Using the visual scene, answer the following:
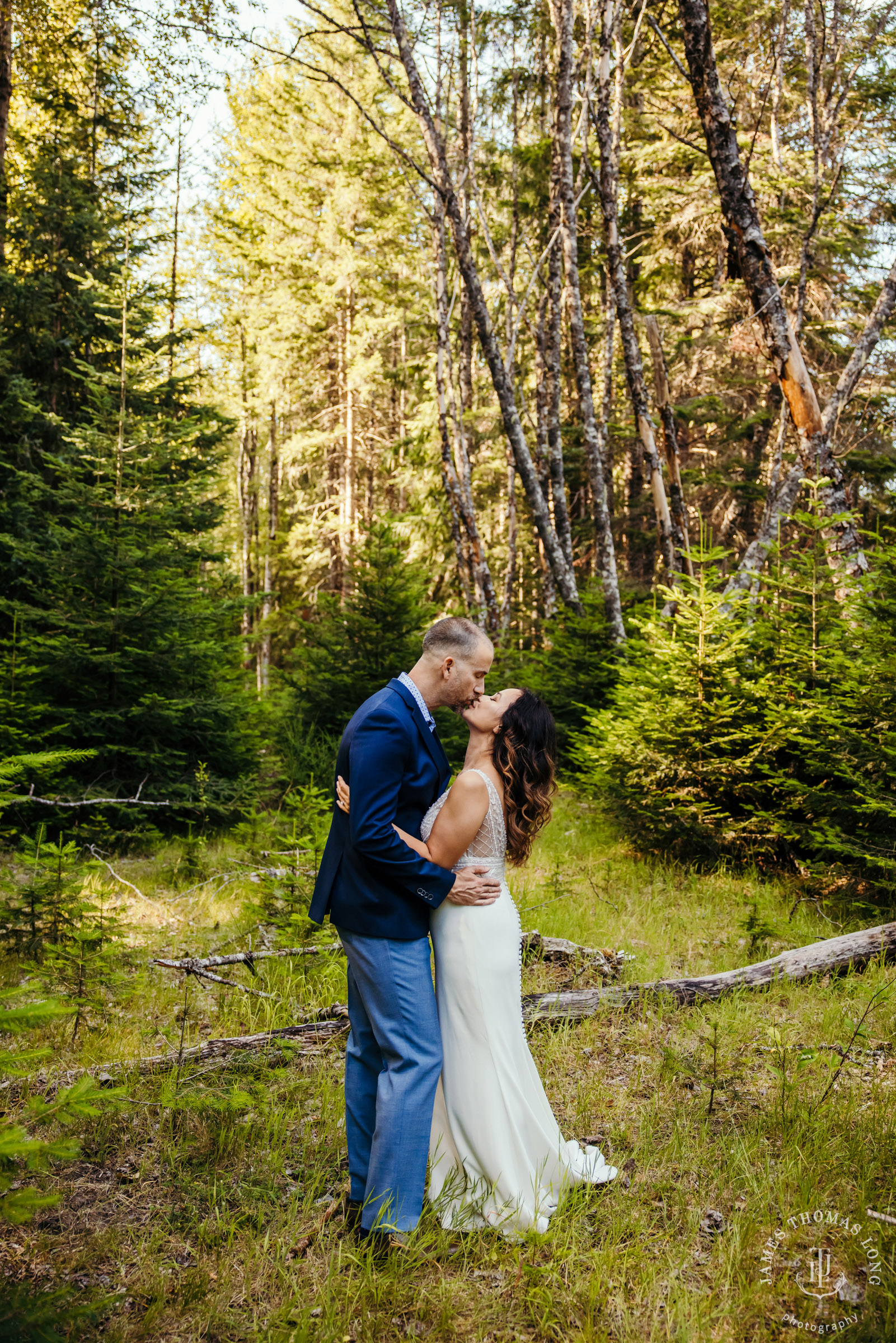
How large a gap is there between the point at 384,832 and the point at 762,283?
23.3 feet

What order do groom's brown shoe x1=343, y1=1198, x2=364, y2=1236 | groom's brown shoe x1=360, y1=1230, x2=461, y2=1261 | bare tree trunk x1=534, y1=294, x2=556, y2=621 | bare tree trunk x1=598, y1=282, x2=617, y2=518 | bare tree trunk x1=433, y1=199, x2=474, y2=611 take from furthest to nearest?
bare tree trunk x1=598, y1=282, x2=617, y2=518 → bare tree trunk x1=534, y1=294, x2=556, y2=621 → bare tree trunk x1=433, y1=199, x2=474, y2=611 → groom's brown shoe x1=343, y1=1198, x2=364, y2=1236 → groom's brown shoe x1=360, y1=1230, x2=461, y2=1261

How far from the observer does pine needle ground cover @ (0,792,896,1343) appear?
101 inches

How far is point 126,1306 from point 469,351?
610 inches

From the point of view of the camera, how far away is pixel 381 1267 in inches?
108

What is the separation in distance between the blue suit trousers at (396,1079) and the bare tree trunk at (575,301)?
7750 millimetres

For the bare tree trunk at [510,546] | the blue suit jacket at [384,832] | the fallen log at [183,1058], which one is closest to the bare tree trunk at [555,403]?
the bare tree trunk at [510,546]

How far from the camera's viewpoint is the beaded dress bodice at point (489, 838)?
10.3 feet

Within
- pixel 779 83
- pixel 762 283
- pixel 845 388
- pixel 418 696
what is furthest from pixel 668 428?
pixel 418 696

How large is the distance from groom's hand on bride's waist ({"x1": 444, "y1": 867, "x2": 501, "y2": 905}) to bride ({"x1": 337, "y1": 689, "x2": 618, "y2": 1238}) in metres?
0.05

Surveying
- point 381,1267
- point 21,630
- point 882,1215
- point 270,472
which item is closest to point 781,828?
point 882,1215

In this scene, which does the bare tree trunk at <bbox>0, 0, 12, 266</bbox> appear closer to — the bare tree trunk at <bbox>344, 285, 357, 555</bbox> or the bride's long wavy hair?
the bare tree trunk at <bbox>344, 285, 357, 555</bbox>

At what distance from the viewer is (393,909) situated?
9.46 ft

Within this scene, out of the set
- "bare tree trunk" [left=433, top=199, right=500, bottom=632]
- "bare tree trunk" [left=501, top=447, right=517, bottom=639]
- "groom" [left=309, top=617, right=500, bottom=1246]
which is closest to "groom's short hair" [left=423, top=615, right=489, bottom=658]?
"groom" [left=309, top=617, right=500, bottom=1246]

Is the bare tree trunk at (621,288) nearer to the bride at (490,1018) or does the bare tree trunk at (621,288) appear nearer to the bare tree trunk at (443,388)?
the bare tree trunk at (443,388)
